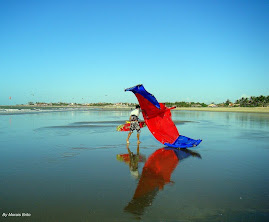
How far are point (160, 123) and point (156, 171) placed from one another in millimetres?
3950

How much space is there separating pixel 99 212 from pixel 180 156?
471 centimetres

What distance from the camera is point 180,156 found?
800cm

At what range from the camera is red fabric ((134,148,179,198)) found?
16.1 feet

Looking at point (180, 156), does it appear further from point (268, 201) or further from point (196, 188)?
point (268, 201)

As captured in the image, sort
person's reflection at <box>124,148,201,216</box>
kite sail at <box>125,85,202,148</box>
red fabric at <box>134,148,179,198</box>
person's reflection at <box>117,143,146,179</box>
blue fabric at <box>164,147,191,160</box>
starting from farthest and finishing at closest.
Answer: kite sail at <box>125,85,202,148</box> → blue fabric at <box>164,147,191,160</box> → person's reflection at <box>117,143,146,179</box> → red fabric at <box>134,148,179,198</box> → person's reflection at <box>124,148,201,216</box>

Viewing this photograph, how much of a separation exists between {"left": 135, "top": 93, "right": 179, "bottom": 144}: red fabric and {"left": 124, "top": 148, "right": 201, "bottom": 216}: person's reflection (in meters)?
0.67

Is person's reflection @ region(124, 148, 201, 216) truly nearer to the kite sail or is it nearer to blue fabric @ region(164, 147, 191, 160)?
blue fabric @ region(164, 147, 191, 160)

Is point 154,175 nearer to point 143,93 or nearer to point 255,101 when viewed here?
point 143,93

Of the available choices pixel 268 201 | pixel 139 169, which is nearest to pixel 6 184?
pixel 139 169

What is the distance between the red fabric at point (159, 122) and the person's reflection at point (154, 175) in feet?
2.20

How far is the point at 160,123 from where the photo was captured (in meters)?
9.89

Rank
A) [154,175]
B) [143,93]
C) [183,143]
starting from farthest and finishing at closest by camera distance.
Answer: [183,143] < [143,93] < [154,175]

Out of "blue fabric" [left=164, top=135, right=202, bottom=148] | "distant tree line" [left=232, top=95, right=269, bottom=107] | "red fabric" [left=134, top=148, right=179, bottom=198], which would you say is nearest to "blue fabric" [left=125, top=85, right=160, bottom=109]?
"blue fabric" [left=164, top=135, right=202, bottom=148]

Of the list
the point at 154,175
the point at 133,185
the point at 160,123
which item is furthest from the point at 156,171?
the point at 160,123
